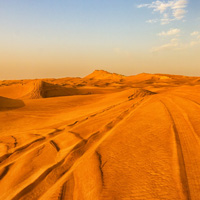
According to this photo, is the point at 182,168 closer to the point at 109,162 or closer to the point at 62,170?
the point at 109,162

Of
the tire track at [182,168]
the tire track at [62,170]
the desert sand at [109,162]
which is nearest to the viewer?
the tire track at [182,168]

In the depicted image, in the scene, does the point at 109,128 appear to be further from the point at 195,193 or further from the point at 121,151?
the point at 195,193

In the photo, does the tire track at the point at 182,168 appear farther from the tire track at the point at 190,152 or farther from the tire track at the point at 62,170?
the tire track at the point at 62,170

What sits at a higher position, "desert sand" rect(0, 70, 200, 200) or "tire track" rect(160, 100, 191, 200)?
"tire track" rect(160, 100, 191, 200)

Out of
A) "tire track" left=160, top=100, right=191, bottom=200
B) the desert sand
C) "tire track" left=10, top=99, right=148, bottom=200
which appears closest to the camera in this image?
"tire track" left=160, top=100, right=191, bottom=200

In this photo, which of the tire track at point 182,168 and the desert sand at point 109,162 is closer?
the tire track at point 182,168

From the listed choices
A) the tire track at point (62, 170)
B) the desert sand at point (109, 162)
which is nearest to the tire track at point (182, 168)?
the desert sand at point (109, 162)

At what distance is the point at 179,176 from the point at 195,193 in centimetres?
32

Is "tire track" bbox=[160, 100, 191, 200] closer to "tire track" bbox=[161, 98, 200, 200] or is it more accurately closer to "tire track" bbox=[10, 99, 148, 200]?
"tire track" bbox=[161, 98, 200, 200]

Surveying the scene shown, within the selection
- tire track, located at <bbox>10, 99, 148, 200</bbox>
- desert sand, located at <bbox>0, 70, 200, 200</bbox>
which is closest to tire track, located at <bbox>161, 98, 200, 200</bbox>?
desert sand, located at <bbox>0, 70, 200, 200</bbox>

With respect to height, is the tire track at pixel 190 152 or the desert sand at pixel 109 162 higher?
the tire track at pixel 190 152

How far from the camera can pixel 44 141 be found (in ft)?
13.7

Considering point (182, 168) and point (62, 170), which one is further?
point (62, 170)

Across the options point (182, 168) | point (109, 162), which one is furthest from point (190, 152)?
point (109, 162)
